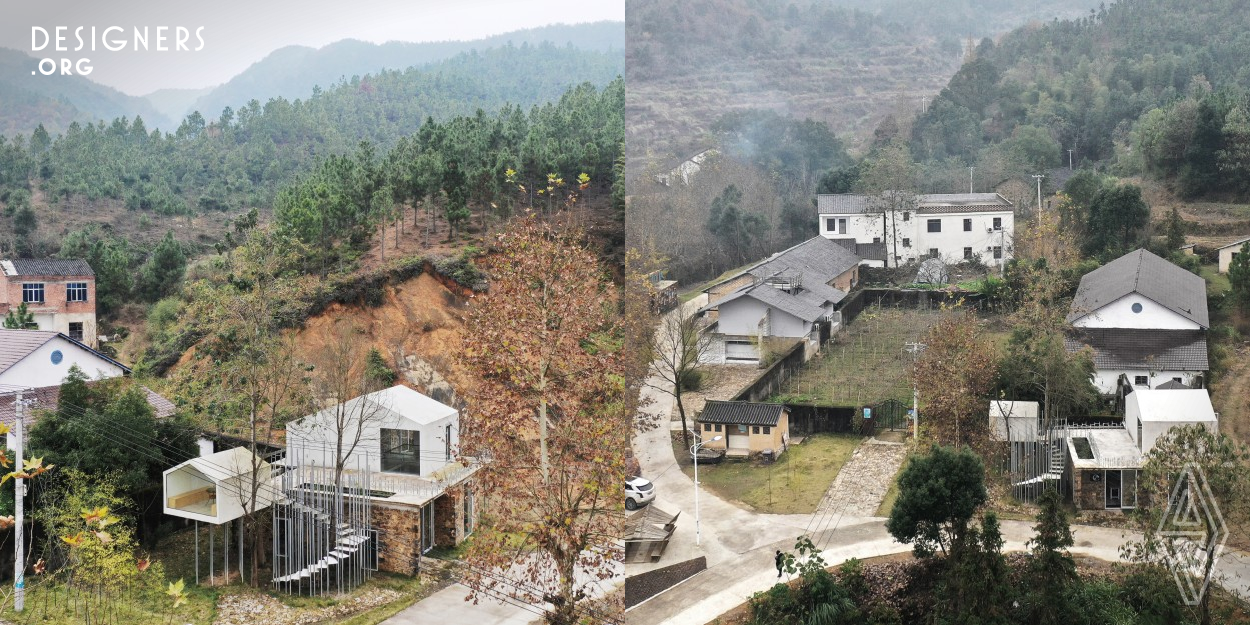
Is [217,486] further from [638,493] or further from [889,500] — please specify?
[889,500]

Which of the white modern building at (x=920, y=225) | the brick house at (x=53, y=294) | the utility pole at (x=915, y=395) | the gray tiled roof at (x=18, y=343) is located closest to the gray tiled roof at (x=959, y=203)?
the white modern building at (x=920, y=225)

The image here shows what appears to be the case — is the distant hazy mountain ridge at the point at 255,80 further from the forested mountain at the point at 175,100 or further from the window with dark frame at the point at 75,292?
the window with dark frame at the point at 75,292

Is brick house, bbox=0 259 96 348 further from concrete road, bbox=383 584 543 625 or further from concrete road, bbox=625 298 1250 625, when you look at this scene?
concrete road, bbox=625 298 1250 625

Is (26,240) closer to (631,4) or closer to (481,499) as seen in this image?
(481,499)

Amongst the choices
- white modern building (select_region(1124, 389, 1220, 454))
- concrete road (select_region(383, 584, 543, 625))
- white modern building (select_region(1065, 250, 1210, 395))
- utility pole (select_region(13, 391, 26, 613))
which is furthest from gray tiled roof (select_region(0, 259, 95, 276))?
white modern building (select_region(1124, 389, 1220, 454))

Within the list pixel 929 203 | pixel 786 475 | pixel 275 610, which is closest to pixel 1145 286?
pixel 929 203

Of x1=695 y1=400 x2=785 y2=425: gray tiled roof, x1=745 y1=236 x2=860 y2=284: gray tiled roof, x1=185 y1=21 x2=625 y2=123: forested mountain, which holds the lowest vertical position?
x1=695 y1=400 x2=785 y2=425: gray tiled roof
